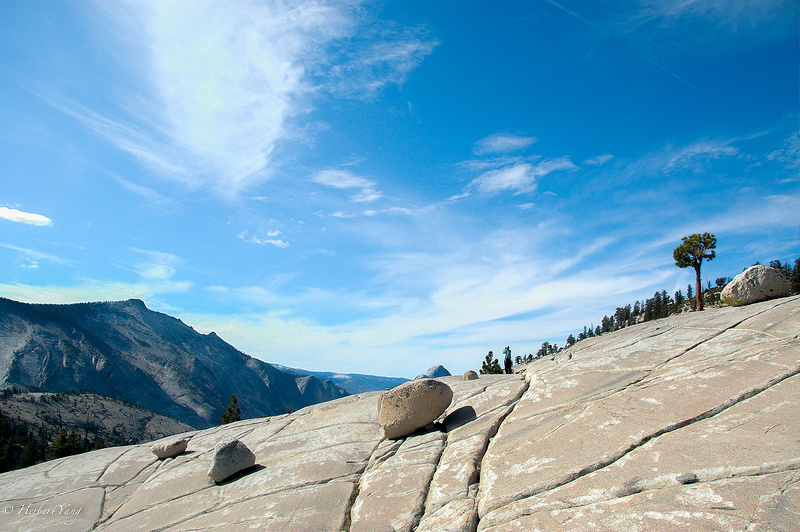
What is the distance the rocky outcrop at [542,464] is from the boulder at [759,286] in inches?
54.8

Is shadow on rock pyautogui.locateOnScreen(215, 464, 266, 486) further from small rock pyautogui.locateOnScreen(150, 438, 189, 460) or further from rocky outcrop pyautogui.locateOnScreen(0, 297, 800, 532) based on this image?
small rock pyautogui.locateOnScreen(150, 438, 189, 460)

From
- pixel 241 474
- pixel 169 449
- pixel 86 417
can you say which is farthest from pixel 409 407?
pixel 86 417

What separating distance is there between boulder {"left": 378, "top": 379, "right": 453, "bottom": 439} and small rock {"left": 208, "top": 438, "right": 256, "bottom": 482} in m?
4.02

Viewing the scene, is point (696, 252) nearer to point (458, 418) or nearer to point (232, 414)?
point (458, 418)

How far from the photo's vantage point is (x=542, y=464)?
25.2 feet

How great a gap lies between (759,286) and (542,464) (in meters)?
13.8

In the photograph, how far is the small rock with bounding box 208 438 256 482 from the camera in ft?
36.9

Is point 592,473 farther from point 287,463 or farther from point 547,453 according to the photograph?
point 287,463

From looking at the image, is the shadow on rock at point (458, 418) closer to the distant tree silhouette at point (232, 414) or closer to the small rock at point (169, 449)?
the small rock at point (169, 449)

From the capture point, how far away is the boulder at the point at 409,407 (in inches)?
453

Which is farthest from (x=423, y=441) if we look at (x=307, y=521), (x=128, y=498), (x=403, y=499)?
(x=128, y=498)

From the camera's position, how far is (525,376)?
14664 mm

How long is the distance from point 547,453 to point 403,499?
2965 mm

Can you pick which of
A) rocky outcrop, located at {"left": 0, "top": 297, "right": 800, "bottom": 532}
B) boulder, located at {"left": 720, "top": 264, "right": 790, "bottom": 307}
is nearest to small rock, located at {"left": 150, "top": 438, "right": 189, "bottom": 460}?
rocky outcrop, located at {"left": 0, "top": 297, "right": 800, "bottom": 532}
